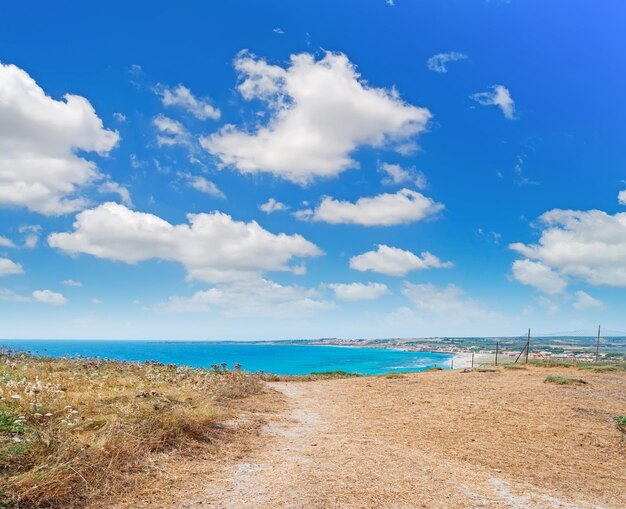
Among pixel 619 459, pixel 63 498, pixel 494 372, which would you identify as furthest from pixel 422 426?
pixel 494 372

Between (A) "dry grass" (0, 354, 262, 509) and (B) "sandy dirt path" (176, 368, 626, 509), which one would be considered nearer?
(A) "dry grass" (0, 354, 262, 509)

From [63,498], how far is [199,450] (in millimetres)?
2684

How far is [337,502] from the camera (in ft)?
18.8

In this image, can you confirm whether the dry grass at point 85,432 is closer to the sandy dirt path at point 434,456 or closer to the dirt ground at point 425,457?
the dirt ground at point 425,457

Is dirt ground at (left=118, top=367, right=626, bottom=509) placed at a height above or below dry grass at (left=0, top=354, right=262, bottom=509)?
below

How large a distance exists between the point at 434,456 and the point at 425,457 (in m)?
0.25

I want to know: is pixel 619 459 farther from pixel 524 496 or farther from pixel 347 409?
pixel 347 409

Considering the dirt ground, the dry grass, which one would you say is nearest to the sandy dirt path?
the dirt ground

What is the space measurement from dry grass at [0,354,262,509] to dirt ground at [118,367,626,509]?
3.14ft

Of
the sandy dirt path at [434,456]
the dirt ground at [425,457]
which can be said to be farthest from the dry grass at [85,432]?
the sandy dirt path at [434,456]

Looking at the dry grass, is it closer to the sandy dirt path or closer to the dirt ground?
the dirt ground

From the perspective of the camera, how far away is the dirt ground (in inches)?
241

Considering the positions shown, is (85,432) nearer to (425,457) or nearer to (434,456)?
(425,457)

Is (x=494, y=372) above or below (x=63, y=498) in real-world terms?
below
